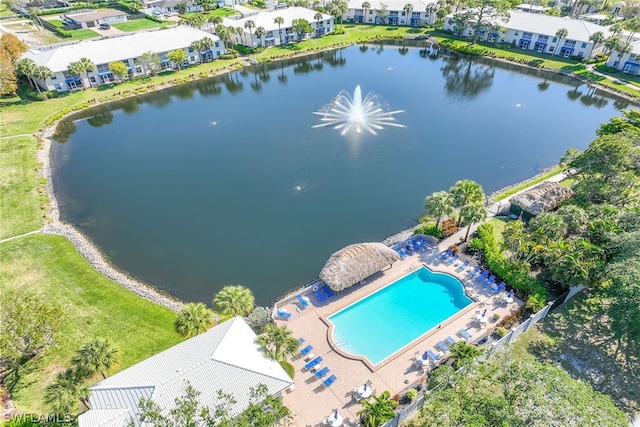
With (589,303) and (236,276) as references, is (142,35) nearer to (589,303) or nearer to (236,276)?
(236,276)

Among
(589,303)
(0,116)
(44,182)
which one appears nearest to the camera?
(589,303)

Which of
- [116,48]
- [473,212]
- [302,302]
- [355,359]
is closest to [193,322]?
[302,302]

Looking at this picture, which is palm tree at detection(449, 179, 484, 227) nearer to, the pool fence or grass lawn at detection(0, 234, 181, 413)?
the pool fence

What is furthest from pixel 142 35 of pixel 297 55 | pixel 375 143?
pixel 375 143

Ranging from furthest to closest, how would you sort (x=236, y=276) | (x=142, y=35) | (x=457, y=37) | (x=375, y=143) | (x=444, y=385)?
(x=457, y=37) < (x=142, y=35) < (x=375, y=143) < (x=236, y=276) < (x=444, y=385)

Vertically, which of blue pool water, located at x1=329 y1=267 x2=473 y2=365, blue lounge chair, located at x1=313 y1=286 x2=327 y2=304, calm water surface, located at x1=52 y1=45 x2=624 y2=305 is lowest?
A: blue pool water, located at x1=329 y1=267 x2=473 y2=365

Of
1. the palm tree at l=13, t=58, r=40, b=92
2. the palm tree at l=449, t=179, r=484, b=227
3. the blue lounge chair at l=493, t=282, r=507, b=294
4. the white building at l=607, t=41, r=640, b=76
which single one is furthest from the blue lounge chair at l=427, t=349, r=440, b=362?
the white building at l=607, t=41, r=640, b=76

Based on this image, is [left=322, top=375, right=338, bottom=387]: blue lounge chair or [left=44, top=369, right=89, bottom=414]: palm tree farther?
[left=322, top=375, right=338, bottom=387]: blue lounge chair

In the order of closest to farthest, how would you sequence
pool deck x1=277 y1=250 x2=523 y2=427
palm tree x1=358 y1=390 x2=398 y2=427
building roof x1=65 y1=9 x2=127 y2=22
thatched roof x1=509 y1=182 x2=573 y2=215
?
palm tree x1=358 y1=390 x2=398 y2=427
pool deck x1=277 y1=250 x2=523 y2=427
thatched roof x1=509 y1=182 x2=573 y2=215
building roof x1=65 y1=9 x2=127 y2=22

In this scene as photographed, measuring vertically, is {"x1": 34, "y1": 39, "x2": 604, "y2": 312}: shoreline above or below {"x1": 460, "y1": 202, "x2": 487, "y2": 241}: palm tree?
below
